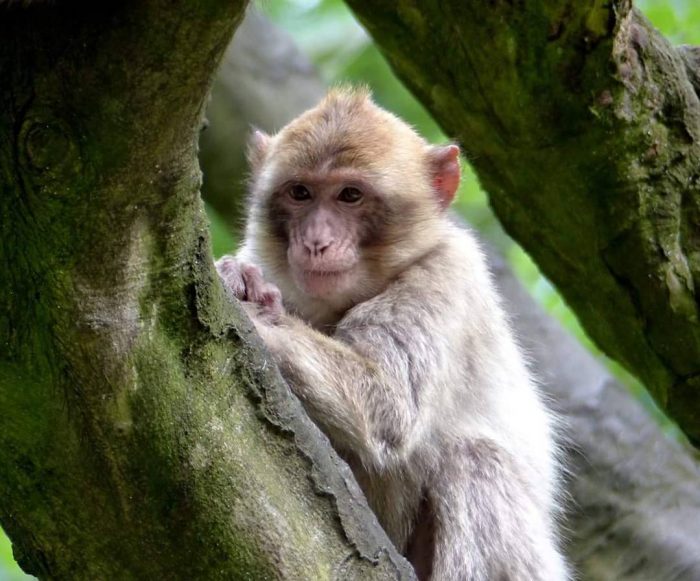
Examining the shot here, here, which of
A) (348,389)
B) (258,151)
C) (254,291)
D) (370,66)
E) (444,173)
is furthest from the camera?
(370,66)

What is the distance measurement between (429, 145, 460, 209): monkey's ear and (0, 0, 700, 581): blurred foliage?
203cm

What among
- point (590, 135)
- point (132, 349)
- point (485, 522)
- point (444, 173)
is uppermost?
point (590, 135)

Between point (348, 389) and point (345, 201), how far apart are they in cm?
110

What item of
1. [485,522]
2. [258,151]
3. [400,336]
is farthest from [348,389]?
[258,151]

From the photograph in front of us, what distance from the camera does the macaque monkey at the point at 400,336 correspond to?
396 cm

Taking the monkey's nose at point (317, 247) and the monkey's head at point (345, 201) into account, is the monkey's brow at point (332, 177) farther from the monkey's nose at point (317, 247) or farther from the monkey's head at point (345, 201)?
the monkey's nose at point (317, 247)

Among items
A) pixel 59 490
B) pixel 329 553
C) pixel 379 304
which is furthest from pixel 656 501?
pixel 59 490

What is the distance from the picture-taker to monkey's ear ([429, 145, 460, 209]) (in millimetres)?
4980

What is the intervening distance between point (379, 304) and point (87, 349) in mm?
1976

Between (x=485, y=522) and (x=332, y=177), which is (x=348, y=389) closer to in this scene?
(x=485, y=522)

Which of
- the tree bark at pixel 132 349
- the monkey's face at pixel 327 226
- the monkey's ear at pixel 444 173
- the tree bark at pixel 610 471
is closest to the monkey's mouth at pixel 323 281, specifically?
the monkey's face at pixel 327 226

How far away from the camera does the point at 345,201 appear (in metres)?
4.71

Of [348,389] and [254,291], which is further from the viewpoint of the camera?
[254,291]

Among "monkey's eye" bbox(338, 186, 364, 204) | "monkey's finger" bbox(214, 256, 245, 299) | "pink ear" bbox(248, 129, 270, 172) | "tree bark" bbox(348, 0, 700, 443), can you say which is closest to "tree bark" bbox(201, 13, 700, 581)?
"pink ear" bbox(248, 129, 270, 172)
